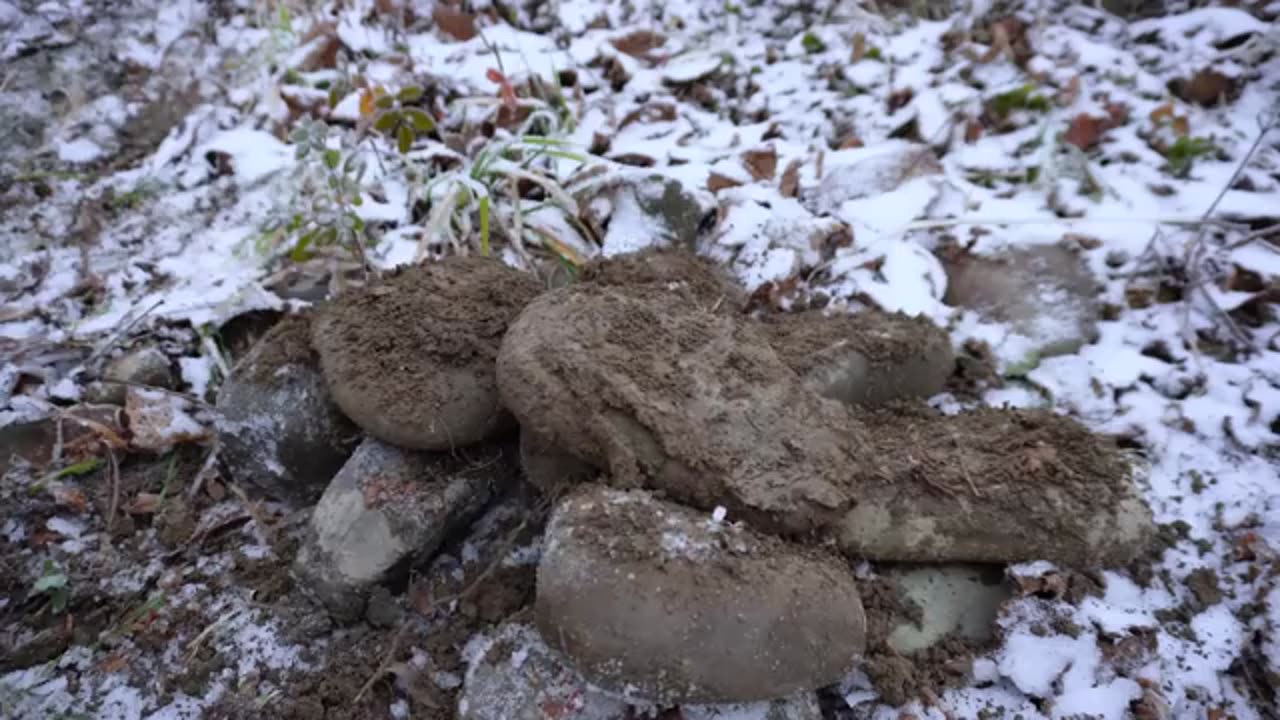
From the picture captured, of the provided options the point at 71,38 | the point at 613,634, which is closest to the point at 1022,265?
the point at 613,634

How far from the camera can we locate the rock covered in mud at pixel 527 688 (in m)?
1.30

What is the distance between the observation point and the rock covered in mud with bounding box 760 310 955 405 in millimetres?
1727

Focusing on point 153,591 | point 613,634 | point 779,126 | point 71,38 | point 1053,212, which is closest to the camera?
point 613,634

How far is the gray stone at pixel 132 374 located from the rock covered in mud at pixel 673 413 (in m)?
1.14

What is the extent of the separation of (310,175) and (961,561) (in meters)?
2.18

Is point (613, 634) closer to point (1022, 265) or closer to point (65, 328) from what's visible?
point (1022, 265)

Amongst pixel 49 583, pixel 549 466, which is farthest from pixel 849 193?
pixel 49 583

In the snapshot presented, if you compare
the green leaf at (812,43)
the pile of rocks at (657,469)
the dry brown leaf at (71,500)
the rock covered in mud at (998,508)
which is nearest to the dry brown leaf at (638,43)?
the green leaf at (812,43)

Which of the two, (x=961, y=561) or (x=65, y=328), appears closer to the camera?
(x=961, y=561)

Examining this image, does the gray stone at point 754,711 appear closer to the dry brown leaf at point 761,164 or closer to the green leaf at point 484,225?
the green leaf at point 484,225

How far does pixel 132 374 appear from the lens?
6.75 ft

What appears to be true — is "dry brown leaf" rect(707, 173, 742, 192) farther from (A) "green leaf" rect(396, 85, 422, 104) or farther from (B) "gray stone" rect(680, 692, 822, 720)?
(B) "gray stone" rect(680, 692, 822, 720)

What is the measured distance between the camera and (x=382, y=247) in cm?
235

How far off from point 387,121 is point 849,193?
1530 millimetres
